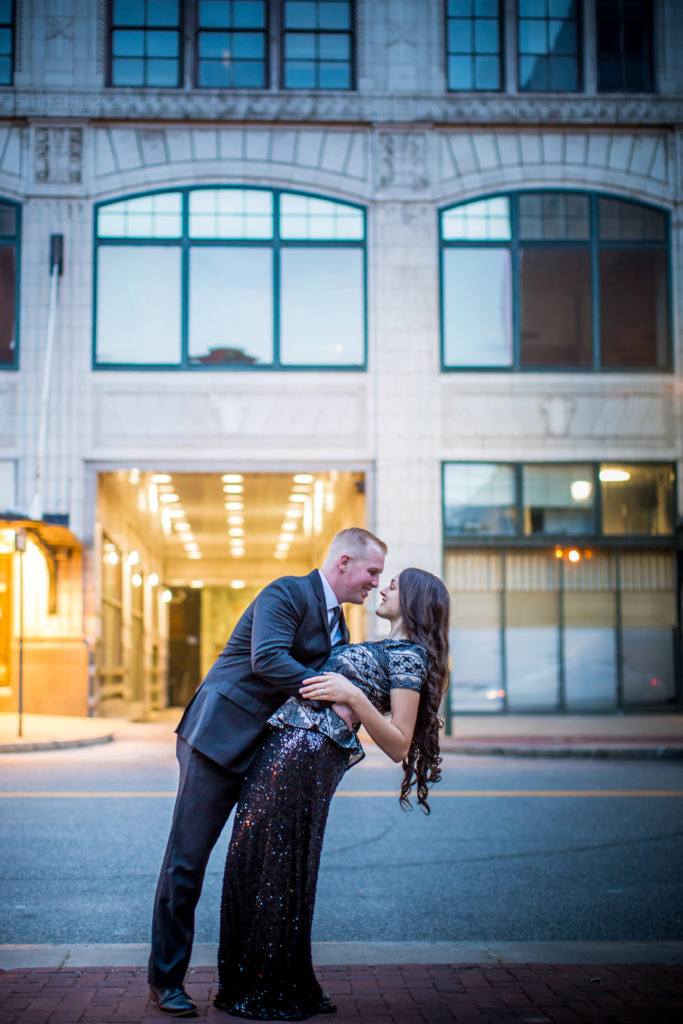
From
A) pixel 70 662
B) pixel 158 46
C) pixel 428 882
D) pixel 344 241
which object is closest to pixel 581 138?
pixel 344 241

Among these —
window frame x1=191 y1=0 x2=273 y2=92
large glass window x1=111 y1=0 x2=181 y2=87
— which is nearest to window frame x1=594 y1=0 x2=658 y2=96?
window frame x1=191 y1=0 x2=273 y2=92

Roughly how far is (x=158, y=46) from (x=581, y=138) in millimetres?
7893

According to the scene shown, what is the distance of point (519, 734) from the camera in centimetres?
1789

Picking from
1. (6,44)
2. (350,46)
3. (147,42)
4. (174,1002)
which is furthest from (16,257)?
(174,1002)

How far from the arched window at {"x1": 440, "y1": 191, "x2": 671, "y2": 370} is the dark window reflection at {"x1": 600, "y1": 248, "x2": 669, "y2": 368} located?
18 millimetres

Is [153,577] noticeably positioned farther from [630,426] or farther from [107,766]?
[107,766]

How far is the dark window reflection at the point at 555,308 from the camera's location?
2161 cm

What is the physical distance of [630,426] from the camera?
70.6ft

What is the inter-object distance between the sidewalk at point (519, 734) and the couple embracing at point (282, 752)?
11689 mm

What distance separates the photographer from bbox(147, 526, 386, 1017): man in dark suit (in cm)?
441

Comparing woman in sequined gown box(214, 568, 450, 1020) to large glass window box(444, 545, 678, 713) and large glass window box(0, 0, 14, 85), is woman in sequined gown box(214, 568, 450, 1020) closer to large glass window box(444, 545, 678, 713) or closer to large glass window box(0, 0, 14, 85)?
large glass window box(444, 545, 678, 713)

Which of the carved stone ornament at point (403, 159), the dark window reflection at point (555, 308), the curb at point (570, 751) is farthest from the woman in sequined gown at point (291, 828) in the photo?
the carved stone ornament at point (403, 159)

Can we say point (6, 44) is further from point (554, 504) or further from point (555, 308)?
point (554, 504)

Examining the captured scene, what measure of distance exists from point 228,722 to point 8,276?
1820 centimetres
